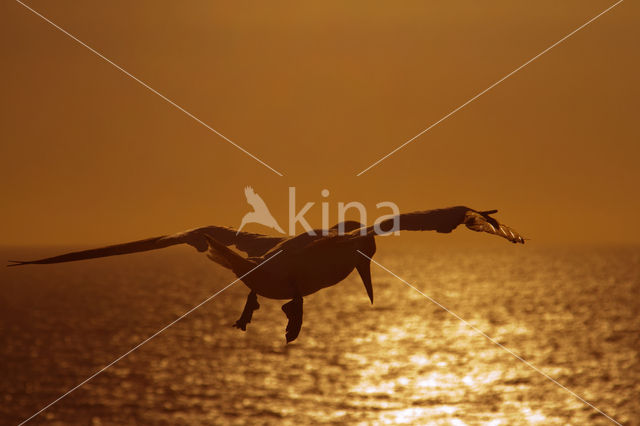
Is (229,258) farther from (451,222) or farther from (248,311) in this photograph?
(451,222)

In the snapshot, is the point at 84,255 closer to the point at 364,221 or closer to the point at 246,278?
the point at 246,278

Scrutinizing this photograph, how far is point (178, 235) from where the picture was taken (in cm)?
705

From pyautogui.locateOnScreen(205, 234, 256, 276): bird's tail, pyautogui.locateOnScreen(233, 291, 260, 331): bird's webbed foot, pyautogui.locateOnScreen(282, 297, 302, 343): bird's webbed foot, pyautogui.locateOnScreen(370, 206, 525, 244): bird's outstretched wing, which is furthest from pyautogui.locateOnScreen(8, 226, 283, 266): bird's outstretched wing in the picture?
pyautogui.locateOnScreen(370, 206, 525, 244): bird's outstretched wing

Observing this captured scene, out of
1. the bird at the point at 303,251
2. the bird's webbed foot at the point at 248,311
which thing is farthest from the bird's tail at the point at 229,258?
the bird's webbed foot at the point at 248,311

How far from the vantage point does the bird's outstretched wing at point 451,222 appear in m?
6.56

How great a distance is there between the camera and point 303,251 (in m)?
6.83

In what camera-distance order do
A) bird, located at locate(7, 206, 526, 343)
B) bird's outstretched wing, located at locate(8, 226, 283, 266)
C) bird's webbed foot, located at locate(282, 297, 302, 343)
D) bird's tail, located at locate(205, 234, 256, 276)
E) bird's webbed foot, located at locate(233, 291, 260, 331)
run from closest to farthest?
bird's outstretched wing, located at locate(8, 226, 283, 266), bird's tail, located at locate(205, 234, 256, 276), bird, located at locate(7, 206, 526, 343), bird's webbed foot, located at locate(282, 297, 302, 343), bird's webbed foot, located at locate(233, 291, 260, 331)

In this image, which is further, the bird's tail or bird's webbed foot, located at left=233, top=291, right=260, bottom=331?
bird's webbed foot, located at left=233, top=291, right=260, bottom=331

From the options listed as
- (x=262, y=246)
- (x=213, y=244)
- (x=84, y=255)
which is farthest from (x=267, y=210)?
(x=84, y=255)

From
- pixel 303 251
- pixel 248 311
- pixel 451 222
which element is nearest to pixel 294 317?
pixel 248 311

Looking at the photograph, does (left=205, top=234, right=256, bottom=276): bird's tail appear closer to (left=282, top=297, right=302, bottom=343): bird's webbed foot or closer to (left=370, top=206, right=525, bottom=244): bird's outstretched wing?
(left=282, top=297, right=302, bottom=343): bird's webbed foot

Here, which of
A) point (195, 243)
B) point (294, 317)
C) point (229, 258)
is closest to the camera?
point (229, 258)

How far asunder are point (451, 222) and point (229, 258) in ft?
7.11

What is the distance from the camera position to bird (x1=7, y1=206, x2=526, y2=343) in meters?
6.53
